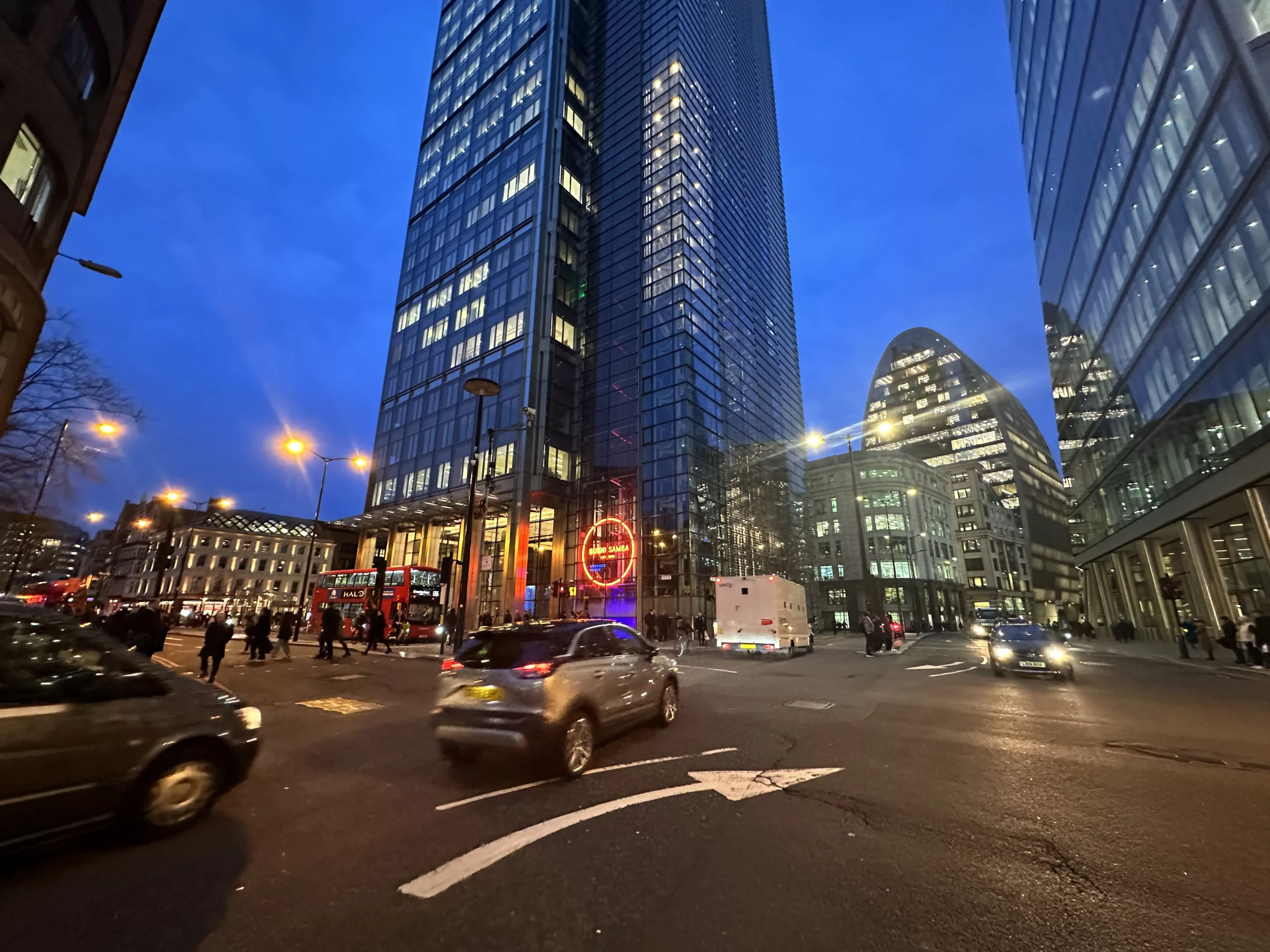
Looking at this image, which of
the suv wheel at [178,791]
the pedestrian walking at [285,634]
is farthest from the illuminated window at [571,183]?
the suv wheel at [178,791]

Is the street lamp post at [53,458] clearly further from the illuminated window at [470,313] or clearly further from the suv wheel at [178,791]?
the illuminated window at [470,313]

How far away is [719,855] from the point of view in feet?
13.3

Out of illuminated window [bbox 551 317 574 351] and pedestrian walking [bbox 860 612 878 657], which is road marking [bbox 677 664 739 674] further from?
illuminated window [bbox 551 317 574 351]

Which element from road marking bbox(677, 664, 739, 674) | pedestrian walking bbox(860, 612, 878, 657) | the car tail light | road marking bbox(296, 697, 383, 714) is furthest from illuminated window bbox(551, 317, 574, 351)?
the car tail light

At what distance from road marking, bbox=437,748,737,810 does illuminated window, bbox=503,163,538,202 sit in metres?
54.5

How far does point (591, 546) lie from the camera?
41.9m

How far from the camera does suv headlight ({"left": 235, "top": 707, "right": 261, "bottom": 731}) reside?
16.7 feet

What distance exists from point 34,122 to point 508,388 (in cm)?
3077

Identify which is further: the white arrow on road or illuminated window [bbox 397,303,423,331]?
illuminated window [bbox 397,303,423,331]

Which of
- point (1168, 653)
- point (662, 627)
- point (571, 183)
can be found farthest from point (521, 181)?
point (1168, 653)

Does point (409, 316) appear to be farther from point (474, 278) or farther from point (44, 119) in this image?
point (44, 119)

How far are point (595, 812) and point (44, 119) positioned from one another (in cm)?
2320

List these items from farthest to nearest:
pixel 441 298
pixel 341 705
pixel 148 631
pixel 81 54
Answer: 1. pixel 441 298
2. pixel 81 54
3. pixel 148 631
4. pixel 341 705

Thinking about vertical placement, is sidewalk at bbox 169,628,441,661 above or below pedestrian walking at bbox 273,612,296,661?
below
